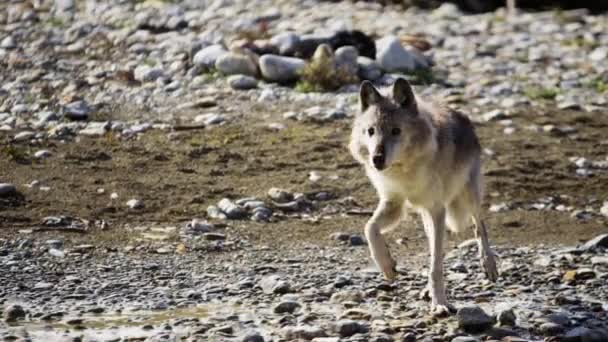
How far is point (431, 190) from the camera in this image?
9.01 meters

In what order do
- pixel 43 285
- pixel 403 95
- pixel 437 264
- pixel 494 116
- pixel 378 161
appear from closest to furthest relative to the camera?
pixel 378 161, pixel 437 264, pixel 403 95, pixel 43 285, pixel 494 116

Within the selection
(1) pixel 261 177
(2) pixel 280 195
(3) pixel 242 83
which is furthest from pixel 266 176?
(3) pixel 242 83

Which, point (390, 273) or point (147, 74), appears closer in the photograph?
point (390, 273)

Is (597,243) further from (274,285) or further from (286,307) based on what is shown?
(286,307)

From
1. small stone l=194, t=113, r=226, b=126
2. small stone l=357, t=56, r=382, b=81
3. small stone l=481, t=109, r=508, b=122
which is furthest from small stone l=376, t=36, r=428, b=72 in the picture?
small stone l=194, t=113, r=226, b=126

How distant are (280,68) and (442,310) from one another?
7730 mm

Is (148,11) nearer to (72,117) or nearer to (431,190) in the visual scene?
(72,117)

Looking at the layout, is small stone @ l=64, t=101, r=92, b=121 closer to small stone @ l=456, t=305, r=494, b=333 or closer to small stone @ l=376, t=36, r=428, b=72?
small stone @ l=376, t=36, r=428, b=72

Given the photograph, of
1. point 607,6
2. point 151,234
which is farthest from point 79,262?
point 607,6

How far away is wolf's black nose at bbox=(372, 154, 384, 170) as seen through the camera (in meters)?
8.53

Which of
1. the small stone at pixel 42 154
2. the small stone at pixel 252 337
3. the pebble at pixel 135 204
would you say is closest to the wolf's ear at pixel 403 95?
Answer: the small stone at pixel 252 337

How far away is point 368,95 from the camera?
9.05 m

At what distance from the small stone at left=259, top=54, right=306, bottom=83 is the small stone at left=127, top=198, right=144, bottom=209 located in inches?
174

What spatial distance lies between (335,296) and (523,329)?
1.43m
